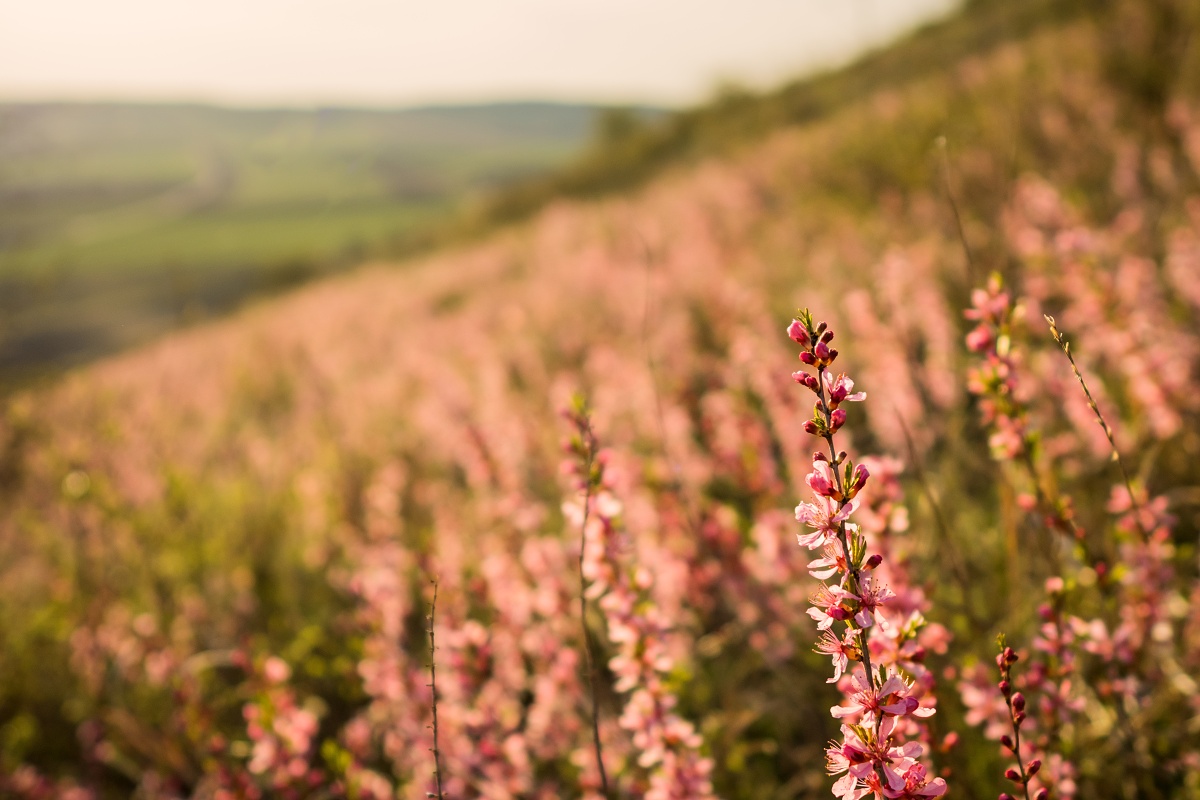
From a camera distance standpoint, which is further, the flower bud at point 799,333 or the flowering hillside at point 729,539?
the flowering hillside at point 729,539

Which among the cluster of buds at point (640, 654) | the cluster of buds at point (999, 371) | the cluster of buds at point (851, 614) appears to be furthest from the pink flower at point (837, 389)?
the cluster of buds at point (640, 654)

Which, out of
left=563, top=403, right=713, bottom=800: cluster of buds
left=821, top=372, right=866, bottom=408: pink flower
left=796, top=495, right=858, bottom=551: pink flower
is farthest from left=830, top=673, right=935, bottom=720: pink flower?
left=563, top=403, right=713, bottom=800: cluster of buds

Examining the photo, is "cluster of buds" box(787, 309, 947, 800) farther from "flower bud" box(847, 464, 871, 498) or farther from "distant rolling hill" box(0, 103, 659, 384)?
"distant rolling hill" box(0, 103, 659, 384)

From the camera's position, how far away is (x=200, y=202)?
5616 cm

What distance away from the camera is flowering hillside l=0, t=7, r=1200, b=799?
1.67 meters

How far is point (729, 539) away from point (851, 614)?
1600 mm

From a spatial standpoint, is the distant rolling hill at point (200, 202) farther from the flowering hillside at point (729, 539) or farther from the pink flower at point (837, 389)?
the pink flower at point (837, 389)

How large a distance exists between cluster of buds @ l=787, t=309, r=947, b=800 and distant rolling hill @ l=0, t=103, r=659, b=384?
28197 mm

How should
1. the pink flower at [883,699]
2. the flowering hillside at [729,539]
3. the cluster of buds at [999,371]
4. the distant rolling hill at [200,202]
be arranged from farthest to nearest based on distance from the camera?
the distant rolling hill at [200,202] < the flowering hillside at [729,539] < the cluster of buds at [999,371] < the pink flower at [883,699]

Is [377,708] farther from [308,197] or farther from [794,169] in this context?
[308,197]

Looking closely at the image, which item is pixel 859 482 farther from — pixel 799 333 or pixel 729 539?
pixel 729 539

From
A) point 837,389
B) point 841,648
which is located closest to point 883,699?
point 841,648

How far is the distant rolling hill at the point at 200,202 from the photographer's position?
118 ft

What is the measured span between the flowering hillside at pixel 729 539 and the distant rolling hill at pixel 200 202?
2357 cm
